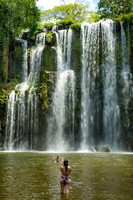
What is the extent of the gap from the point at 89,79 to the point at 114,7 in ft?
55.2

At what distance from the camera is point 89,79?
25.0m

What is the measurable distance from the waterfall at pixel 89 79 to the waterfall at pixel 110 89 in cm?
95

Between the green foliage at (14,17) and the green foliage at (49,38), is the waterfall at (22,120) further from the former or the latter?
the green foliage at (49,38)

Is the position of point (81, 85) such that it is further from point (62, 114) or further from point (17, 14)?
point (17, 14)

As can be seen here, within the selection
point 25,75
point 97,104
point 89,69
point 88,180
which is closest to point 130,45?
point 89,69

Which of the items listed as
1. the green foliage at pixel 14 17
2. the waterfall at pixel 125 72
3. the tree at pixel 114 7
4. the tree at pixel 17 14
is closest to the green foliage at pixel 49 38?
the green foliage at pixel 14 17

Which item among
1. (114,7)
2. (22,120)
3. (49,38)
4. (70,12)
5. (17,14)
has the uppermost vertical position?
(70,12)

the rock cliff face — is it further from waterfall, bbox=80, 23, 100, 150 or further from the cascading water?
waterfall, bbox=80, 23, 100, 150

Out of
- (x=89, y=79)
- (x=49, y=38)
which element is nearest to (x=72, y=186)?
(x=89, y=79)

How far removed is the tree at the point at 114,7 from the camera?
1348 inches

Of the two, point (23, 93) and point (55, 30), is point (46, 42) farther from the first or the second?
point (23, 93)

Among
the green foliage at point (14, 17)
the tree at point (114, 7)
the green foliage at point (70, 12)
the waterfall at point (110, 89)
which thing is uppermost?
the green foliage at point (70, 12)

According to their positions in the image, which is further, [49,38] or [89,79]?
[49,38]

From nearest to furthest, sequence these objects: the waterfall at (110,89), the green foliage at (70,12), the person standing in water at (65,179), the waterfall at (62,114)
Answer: the person standing in water at (65,179), the waterfall at (110,89), the waterfall at (62,114), the green foliage at (70,12)
